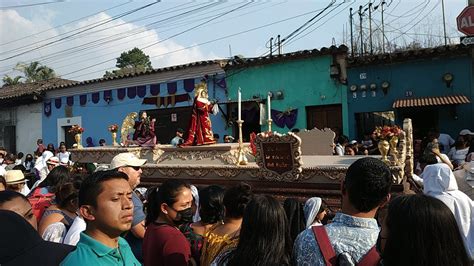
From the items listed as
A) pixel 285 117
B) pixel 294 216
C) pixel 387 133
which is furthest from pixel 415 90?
pixel 294 216

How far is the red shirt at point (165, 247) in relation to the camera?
283cm

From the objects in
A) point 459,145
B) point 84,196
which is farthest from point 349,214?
point 459,145

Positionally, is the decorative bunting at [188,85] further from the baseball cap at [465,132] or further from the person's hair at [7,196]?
the person's hair at [7,196]

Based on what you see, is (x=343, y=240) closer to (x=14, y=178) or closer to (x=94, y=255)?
(x=94, y=255)

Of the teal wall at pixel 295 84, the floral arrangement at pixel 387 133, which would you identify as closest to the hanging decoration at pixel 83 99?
the teal wall at pixel 295 84

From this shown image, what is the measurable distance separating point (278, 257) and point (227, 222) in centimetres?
64

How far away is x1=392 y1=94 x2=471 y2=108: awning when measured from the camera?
1012 cm

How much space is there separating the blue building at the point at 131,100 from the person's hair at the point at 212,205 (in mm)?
10861

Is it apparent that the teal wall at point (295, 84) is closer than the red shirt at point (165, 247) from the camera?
No

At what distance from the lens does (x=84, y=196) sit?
7.18 ft

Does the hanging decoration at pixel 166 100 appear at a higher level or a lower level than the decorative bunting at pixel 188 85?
lower

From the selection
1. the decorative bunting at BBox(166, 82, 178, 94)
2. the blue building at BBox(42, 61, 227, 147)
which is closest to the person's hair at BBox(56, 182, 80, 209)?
the blue building at BBox(42, 61, 227, 147)

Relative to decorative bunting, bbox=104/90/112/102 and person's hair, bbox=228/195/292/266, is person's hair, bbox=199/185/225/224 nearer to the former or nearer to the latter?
person's hair, bbox=228/195/292/266

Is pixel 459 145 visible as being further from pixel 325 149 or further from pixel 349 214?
pixel 349 214
